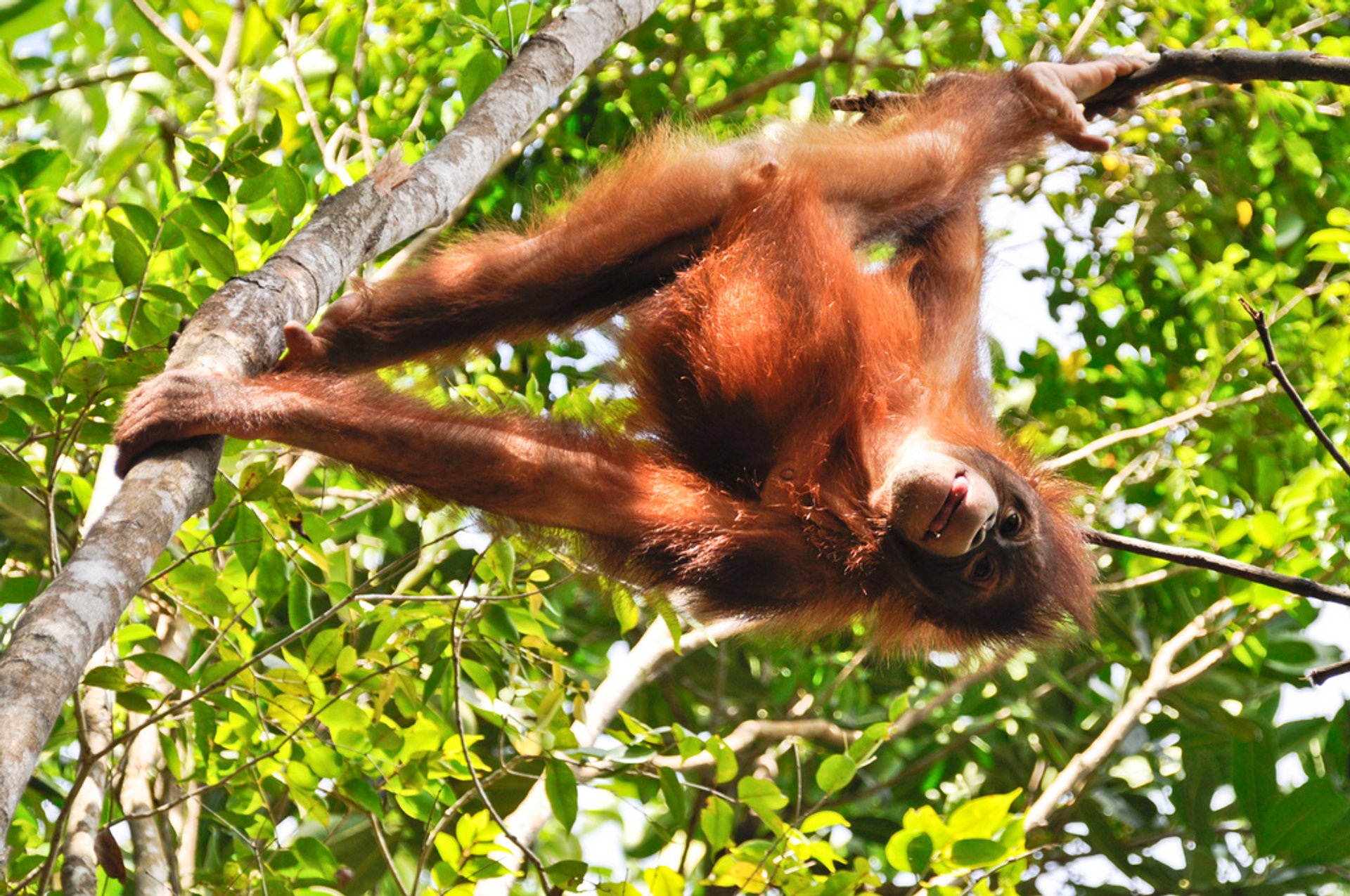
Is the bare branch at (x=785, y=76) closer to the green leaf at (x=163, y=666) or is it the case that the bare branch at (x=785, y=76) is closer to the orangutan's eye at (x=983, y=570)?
the orangutan's eye at (x=983, y=570)

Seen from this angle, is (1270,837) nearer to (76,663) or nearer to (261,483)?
(261,483)

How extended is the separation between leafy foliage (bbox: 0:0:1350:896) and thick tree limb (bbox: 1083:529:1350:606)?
2.93 feet

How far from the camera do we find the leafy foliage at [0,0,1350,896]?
275cm

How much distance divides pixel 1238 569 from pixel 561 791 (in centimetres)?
156

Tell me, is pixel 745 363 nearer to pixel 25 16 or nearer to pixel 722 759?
pixel 722 759

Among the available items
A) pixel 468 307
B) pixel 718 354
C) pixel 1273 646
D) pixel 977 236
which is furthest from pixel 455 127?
pixel 1273 646

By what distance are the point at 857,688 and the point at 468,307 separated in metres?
2.99

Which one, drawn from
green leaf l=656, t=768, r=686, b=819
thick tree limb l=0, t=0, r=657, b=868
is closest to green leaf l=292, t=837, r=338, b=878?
green leaf l=656, t=768, r=686, b=819

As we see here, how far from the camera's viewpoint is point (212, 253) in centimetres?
248

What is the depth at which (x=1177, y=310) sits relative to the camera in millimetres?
5176

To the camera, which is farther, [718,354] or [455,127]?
[718,354]

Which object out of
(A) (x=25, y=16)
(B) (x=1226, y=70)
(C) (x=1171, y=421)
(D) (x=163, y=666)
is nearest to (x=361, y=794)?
(D) (x=163, y=666)

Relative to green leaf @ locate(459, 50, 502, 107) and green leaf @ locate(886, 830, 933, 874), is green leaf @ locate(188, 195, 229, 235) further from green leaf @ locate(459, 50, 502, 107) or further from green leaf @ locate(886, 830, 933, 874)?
green leaf @ locate(886, 830, 933, 874)

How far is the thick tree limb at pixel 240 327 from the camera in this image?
1.37 m
